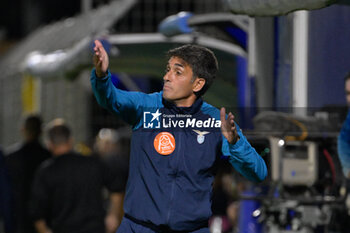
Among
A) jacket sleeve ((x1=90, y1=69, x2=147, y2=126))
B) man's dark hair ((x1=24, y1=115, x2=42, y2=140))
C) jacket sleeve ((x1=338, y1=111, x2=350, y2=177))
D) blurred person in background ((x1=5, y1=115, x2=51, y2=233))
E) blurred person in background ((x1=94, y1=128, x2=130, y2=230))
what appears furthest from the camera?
blurred person in background ((x1=94, y1=128, x2=130, y2=230))

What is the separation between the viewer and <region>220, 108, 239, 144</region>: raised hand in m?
3.90

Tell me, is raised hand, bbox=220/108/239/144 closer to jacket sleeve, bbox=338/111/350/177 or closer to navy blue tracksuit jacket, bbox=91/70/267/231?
navy blue tracksuit jacket, bbox=91/70/267/231

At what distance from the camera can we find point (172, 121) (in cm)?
417

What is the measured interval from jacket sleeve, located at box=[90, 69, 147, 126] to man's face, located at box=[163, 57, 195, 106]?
15 centimetres

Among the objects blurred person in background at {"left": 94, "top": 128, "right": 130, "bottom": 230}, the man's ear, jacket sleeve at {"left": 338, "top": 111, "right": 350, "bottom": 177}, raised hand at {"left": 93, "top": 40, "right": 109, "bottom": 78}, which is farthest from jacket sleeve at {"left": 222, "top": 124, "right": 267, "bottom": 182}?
blurred person in background at {"left": 94, "top": 128, "right": 130, "bottom": 230}

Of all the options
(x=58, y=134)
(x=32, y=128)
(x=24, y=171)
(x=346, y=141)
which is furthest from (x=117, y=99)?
(x=32, y=128)

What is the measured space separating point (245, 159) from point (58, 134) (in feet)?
11.4

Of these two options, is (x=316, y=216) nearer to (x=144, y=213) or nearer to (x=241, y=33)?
(x=241, y=33)

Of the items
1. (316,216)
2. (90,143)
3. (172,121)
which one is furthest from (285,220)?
(90,143)

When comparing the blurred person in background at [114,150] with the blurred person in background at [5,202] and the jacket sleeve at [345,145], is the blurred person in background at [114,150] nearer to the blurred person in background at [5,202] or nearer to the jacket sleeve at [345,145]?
the blurred person in background at [5,202]

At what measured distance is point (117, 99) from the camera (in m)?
4.11

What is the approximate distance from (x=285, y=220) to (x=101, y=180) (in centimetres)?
170

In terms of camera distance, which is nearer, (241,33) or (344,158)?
(344,158)

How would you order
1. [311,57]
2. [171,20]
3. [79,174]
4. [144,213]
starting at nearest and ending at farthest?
1. [144,213]
2. [311,57]
3. [171,20]
4. [79,174]
